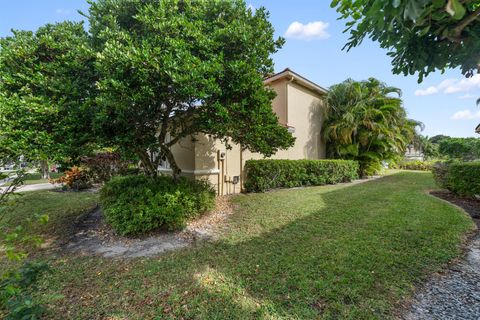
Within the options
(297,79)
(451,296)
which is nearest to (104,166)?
(297,79)

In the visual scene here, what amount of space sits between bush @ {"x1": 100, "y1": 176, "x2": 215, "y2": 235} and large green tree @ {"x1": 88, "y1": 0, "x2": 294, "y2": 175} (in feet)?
3.42

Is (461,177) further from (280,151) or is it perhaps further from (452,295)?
(452,295)

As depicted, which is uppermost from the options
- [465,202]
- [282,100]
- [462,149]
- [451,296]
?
[282,100]

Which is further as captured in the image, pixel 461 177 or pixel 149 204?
pixel 461 177

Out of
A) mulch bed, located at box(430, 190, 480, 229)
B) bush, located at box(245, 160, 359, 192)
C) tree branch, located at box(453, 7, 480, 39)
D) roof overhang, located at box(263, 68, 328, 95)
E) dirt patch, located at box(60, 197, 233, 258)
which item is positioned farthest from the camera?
roof overhang, located at box(263, 68, 328, 95)

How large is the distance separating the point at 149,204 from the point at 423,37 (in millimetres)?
5650

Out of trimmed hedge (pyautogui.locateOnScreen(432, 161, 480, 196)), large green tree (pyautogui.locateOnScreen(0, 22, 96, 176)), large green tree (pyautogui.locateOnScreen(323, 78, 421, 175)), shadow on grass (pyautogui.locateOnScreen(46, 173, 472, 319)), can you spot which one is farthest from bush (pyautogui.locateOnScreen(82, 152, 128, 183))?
trimmed hedge (pyautogui.locateOnScreen(432, 161, 480, 196))

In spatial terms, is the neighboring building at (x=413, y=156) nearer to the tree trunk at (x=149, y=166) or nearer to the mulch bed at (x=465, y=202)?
the mulch bed at (x=465, y=202)

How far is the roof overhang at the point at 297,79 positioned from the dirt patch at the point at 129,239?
8.08 meters

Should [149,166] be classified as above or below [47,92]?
below

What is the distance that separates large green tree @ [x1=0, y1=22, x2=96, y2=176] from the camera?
473 cm

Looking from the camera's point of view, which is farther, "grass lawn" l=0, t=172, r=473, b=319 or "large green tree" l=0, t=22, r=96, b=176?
"large green tree" l=0, t=22, r=96, b=176

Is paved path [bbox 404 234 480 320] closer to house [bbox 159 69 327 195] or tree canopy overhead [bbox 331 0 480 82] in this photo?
tree canopy overhead [bbox 331 0 480 82]

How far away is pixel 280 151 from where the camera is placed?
41.1 feet
